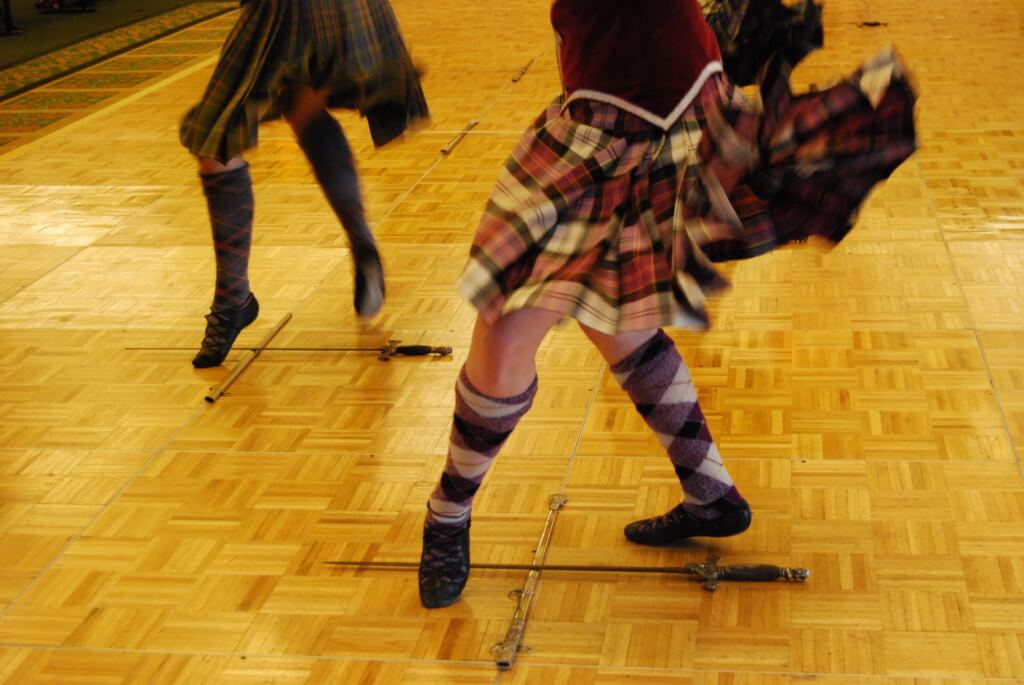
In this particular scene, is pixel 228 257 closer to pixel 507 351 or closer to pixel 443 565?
pixel 443 565

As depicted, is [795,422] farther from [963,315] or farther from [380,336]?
[380,336]

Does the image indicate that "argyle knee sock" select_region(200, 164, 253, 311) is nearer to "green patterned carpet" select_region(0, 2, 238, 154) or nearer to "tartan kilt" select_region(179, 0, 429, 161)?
"tartan kilt" select_region(179, 0, 429, 161)

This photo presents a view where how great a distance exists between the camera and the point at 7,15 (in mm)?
8125

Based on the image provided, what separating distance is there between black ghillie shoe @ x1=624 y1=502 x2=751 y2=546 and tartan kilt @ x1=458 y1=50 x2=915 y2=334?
0.52 m

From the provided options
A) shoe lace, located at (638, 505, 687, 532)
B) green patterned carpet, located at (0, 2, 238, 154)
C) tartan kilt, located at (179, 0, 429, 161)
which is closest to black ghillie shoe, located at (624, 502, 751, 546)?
shoe lace, located at (638, 505, 687, 532)

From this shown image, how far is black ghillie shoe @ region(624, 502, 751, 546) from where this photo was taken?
209 cm

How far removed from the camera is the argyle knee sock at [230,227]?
9.71 feet

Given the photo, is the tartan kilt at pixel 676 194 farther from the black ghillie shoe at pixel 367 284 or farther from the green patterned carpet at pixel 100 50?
the green patterned carpet at pixel 100 50

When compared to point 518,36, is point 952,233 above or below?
above

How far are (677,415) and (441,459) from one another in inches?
25.0

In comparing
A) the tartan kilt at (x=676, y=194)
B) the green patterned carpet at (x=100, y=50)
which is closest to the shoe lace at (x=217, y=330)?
the tartan kilt at (x=676, y=194)

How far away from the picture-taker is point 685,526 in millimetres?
2123

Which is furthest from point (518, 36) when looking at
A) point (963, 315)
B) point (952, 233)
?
point (963, 315)

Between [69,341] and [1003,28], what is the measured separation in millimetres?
5271
